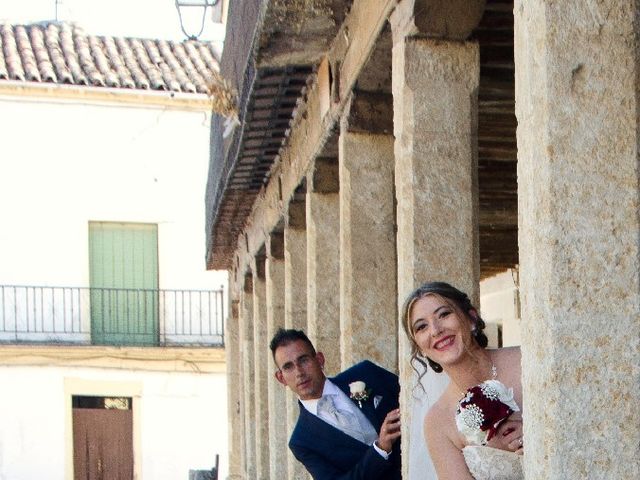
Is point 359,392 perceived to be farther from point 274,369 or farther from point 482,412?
point 274,369

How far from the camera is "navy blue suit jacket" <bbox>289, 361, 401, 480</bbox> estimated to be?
534cm

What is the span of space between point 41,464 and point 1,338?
2.17 metres

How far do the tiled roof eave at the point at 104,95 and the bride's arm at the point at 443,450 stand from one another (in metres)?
18.9

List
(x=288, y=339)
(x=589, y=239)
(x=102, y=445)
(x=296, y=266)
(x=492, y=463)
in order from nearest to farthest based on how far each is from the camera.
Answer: (x=589, y=239)
(x=492, y=463)
(x=288, y=339)
(x=296, y=266)
(x=102, y=445)

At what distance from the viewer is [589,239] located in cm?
311

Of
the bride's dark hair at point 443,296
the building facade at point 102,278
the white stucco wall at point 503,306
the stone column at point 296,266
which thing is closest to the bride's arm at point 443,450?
the bride's dark hair at point 443,296

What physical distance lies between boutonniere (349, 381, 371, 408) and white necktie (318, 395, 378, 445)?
9 centimetres

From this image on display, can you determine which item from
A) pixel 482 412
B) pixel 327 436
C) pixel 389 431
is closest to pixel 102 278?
pixel 327 436

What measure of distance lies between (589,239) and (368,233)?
3517 mm

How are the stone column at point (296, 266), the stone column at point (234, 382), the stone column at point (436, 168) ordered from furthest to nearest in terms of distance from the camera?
the stone column at point (234, 382)
the stone column at point (296, 266)
the stone column at point (436, 168)

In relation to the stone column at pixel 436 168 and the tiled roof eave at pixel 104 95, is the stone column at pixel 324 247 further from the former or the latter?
the tiled roof eave at pixel 104 95

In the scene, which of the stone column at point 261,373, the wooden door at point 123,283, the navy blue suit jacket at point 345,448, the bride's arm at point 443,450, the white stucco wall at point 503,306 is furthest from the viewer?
the wooden door at point 123,283

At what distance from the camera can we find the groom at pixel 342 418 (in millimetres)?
5398

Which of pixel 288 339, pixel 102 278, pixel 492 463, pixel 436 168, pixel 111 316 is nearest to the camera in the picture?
pixel 492 463
